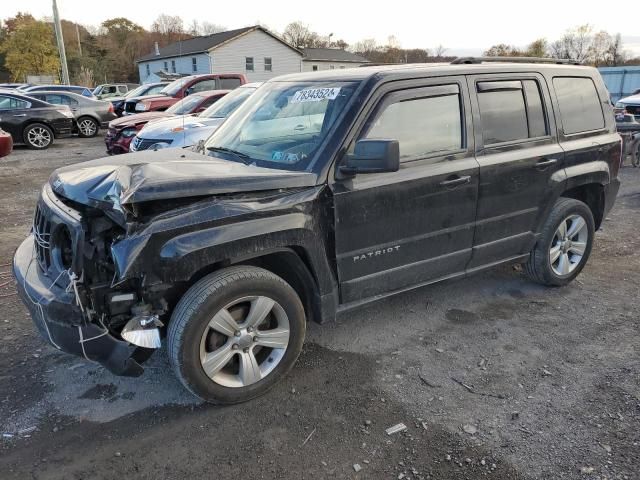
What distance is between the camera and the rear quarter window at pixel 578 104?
450 centimetres

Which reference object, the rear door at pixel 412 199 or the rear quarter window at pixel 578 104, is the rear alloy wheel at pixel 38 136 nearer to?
the rear door at pixel 412 199

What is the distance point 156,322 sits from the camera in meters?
2.85

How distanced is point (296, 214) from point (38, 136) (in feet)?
47.4

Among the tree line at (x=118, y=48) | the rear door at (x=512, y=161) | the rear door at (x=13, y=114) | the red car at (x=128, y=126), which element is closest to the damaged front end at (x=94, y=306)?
the rear door at (x=512, y=161)

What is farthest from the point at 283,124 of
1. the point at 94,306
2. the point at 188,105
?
the point at 188,105

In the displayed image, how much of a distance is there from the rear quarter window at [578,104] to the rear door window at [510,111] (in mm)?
304

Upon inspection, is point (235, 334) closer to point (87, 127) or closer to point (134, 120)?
point (134, 120)

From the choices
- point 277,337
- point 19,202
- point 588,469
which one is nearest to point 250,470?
point 277,337

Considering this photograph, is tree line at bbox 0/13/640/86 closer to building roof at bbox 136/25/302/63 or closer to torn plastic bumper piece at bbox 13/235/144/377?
building roof at bbox 136/25/302/63

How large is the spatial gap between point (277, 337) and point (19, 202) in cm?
697

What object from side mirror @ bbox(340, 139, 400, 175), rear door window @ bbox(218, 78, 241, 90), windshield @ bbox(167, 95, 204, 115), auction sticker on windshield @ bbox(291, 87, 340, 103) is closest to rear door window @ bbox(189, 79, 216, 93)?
rear door window @ bbox(218, 78, 241, 90)

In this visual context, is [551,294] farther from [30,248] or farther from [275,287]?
[30,248]

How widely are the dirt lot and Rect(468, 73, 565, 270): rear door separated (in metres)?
0.66

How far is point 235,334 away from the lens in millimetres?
3121
